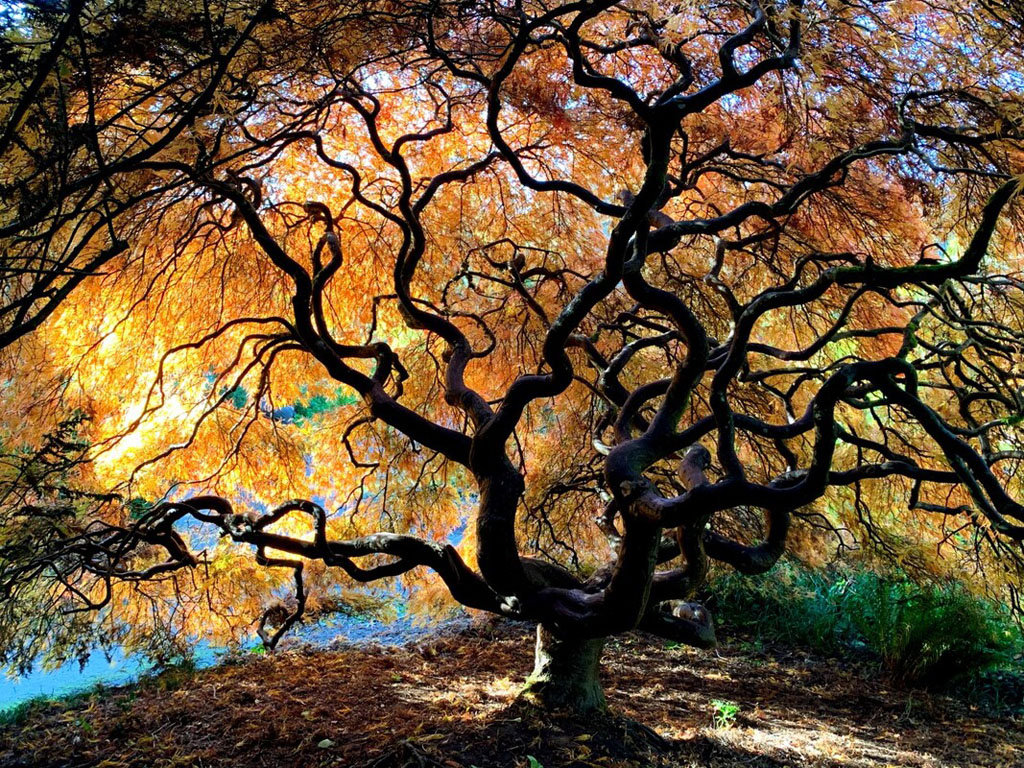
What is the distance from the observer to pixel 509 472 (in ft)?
8.11

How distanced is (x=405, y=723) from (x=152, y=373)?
2477mm

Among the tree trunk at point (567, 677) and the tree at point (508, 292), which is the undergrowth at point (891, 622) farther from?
the tree trunk at point (567, 677)

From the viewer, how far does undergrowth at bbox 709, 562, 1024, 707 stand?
4000 mm

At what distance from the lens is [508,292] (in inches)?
159

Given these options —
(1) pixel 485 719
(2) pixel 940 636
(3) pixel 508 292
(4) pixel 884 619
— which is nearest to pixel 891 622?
(4) pixel 884 619

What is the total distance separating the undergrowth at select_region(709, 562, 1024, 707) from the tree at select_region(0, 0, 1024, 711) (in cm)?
43

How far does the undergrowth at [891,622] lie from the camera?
157 inches

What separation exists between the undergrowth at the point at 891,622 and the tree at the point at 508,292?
43 cm

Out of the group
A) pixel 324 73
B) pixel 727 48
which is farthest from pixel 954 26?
pixel 324 73

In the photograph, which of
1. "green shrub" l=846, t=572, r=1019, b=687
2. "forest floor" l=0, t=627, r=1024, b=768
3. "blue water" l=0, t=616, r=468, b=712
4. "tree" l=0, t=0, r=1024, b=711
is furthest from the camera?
"blue water" l=0, t=616, r=468, b=712

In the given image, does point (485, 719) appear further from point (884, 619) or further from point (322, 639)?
point (884, 619)

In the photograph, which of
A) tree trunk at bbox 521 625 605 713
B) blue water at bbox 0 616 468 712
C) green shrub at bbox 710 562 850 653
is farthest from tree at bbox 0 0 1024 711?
green shrub at bbox 710 562 850 653

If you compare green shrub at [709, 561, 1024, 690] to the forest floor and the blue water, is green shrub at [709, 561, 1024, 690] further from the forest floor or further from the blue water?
the blue water

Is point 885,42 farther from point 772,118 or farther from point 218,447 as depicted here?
point 218,447
